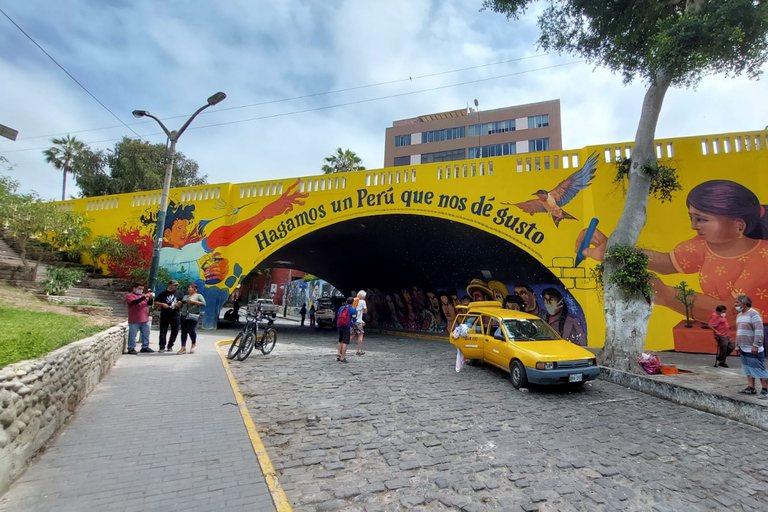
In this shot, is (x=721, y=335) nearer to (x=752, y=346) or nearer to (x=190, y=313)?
(x=752, y=346)

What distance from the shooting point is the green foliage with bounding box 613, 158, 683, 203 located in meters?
9.66

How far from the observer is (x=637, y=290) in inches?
352

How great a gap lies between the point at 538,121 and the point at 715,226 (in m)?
34.5

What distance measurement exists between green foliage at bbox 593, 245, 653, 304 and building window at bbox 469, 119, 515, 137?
38144mm

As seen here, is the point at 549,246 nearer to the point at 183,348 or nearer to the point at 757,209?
the point at 757,209

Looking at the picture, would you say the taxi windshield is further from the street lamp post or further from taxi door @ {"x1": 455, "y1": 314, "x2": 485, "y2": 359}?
the street lamp post

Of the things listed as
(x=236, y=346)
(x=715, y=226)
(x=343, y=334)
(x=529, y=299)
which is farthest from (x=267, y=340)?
(x=715, y=226)

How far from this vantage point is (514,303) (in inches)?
618

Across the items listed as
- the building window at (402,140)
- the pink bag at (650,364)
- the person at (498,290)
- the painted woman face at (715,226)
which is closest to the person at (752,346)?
the pink bag at (650,364)

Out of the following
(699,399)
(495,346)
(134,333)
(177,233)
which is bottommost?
(699,399)

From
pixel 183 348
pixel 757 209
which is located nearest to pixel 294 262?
pixel 183 348

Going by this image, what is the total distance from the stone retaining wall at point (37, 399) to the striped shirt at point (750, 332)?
31.6 feet

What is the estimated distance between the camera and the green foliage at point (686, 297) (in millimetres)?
11492

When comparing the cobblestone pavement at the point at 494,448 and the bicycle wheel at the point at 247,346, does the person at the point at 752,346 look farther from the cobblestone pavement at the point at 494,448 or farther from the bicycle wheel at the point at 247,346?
the bicycle wheel at the point at 247,346
